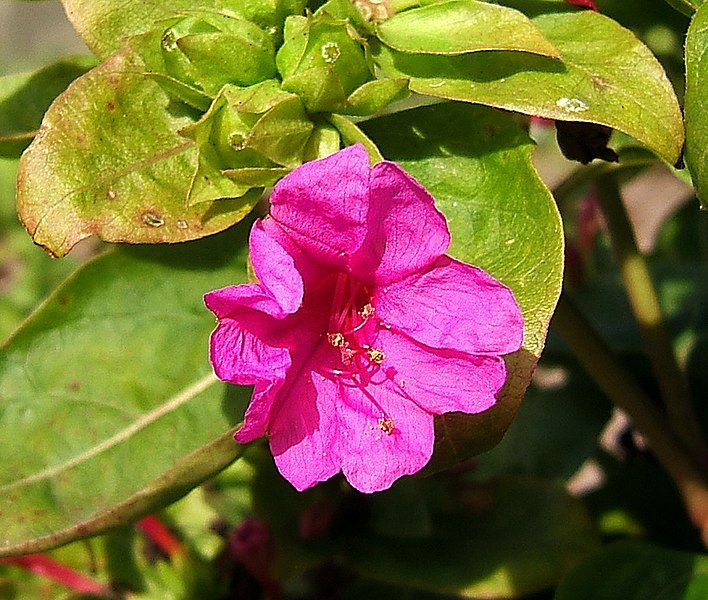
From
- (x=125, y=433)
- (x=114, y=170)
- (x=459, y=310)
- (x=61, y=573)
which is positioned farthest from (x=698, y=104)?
(x=61, y=573)

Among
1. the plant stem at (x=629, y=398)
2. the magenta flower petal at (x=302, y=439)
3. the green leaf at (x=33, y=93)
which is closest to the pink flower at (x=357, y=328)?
the magenta flower petal at (x=302, y=439)

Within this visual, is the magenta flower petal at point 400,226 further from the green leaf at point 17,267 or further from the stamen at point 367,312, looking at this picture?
the green leaf at point 17,267

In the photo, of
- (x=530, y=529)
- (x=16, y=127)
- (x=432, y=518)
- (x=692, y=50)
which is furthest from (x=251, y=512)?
(x=692, y=50)

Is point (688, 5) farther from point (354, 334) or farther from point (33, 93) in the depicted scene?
point (33, 93)

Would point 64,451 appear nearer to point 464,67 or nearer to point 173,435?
point 173,435

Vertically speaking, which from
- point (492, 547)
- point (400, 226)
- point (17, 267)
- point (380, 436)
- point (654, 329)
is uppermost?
point (400, 226)

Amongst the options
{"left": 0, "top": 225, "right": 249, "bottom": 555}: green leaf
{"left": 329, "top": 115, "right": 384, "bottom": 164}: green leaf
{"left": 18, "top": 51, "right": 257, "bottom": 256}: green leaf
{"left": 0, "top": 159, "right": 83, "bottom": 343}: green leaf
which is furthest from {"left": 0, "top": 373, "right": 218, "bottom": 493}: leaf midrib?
{"left": 0, "top": 159, "right": 83, "bottom": 343}: green leaf
